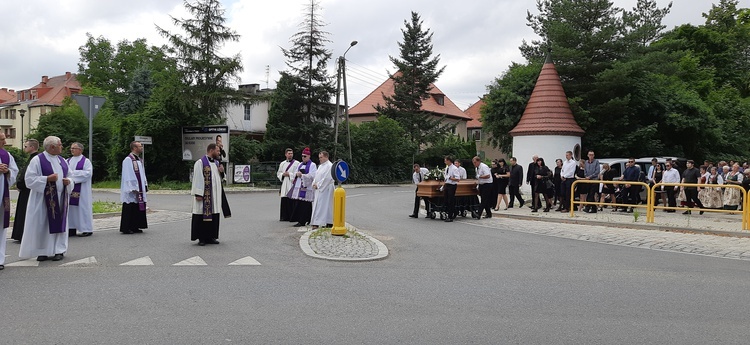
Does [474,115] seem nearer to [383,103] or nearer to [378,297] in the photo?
[383,103]

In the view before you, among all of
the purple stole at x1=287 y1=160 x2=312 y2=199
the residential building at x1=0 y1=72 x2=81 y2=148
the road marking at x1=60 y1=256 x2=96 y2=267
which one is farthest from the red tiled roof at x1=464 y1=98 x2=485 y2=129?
the road marking at x1=60 y1=256 x2=96 y2=267

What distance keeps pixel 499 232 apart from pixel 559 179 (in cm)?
623

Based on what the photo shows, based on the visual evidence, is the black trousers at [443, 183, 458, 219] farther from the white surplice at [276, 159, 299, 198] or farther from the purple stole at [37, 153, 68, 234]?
the purple stole at [37, 153, 68, 234]

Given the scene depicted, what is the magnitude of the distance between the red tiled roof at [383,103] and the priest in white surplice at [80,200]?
5327cm

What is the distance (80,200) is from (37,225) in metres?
2.96

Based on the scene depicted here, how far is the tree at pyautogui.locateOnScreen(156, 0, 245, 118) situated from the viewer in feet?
114

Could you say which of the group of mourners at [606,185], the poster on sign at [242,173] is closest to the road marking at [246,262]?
the group of mourners at [606,185]

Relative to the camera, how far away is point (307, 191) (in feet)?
47.0

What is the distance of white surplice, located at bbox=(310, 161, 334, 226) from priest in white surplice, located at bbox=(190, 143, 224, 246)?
9.49ft

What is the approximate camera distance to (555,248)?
1162 cm

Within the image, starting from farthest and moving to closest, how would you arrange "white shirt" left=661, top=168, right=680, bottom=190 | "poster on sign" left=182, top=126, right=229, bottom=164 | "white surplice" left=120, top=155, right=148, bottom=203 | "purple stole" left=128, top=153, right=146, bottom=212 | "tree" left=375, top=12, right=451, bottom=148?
"tree" left=375, top=12, right=451, bottom=148, "poster on sign" left=182, top=126, right=229, bottom=164, "white shirt" left=661, top=168, right=680, bottom=190, "purple stole" left=128, top=153, right=146, bottom=212, "white surplice" left=120, top=155, right=148, bottom=203

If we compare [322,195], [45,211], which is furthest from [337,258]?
[45,211]

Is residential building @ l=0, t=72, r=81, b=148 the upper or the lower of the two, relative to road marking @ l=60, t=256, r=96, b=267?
upper

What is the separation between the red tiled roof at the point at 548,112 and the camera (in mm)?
26359
